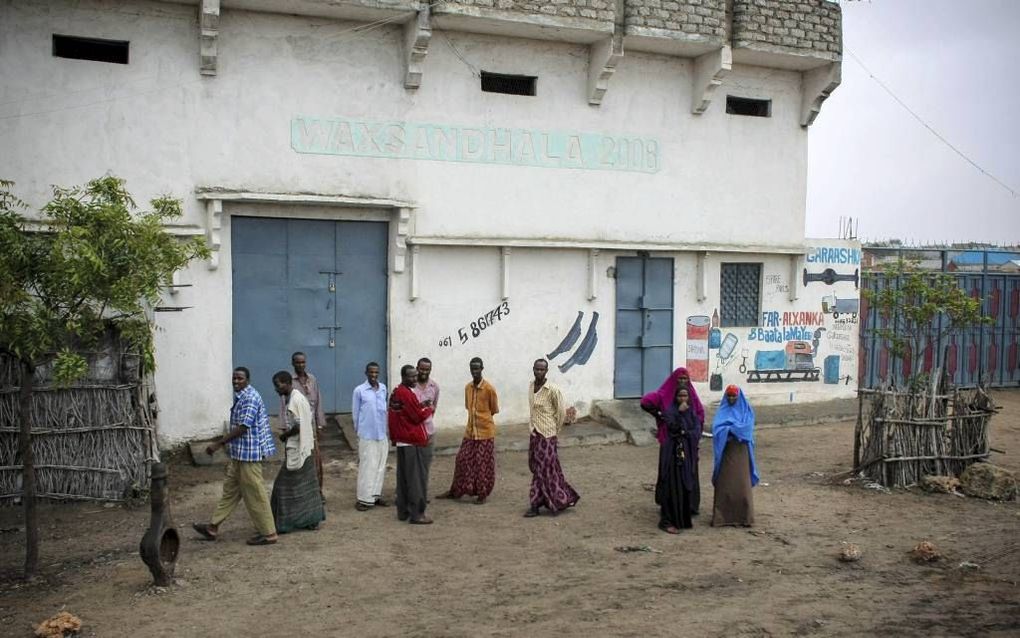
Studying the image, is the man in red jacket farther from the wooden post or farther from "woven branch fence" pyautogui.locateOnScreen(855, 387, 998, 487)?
"woven branch fence" pyautogui.locateOnScreen(855, 387, 998, 487)

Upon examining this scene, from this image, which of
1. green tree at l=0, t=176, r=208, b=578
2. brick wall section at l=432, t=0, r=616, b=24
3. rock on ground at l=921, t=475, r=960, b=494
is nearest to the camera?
green tree at l=0, t=176, r=208, b=578

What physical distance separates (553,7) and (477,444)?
18.7ft

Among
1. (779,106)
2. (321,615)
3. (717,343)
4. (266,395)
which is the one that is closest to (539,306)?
(717,343)

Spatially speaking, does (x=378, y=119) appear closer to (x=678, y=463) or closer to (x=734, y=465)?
(x=678, y=463)

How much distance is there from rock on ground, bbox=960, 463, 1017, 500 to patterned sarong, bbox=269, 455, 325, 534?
21.1ft

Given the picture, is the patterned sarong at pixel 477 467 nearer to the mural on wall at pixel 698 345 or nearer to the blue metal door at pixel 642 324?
the blue metal door at pixel 642 324

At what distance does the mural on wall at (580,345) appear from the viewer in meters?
12.9

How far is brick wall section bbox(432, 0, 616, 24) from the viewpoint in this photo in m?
11.3

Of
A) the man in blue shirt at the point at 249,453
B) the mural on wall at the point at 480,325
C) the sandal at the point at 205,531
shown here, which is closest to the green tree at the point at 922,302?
the mural on wall at the point at 480,325

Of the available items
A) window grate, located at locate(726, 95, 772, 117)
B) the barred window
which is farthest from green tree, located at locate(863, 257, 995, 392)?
window grate, located at locate(726, 95, 772, 117)

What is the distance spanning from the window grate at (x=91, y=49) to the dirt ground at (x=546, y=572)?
190 inches

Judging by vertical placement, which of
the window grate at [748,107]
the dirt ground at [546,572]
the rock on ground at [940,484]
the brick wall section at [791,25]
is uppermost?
the brick wall section at [791,25]

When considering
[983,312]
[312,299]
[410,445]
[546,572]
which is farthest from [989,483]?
[983,312]

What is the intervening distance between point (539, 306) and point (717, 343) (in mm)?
2903
